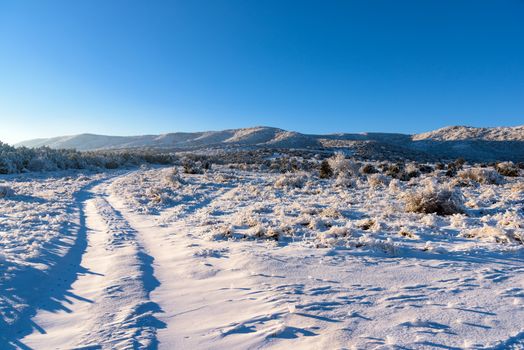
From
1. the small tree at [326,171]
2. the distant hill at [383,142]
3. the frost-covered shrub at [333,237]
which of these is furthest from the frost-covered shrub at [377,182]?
the distant hill at [383,142]

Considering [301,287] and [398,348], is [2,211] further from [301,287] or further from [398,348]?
[398,348]

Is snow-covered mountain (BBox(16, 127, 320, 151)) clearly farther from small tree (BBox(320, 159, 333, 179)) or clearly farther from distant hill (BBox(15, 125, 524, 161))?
small tree (BBox(320, 159, 333, 179))

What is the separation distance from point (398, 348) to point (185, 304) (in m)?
2.67

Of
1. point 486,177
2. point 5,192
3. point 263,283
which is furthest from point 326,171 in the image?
point 263,283

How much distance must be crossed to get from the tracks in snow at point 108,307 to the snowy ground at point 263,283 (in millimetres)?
21

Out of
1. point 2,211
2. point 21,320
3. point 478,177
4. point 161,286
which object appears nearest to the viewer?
point 21,320

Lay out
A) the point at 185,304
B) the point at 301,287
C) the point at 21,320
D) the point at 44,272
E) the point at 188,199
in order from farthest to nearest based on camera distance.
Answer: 1. the point at 188,199
2. the point at 44,272
3. the point at 301,287
4. the point at 185,304
5. the point at 21,320

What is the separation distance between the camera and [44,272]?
18.4 feet

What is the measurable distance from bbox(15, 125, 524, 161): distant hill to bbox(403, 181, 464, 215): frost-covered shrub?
147ft

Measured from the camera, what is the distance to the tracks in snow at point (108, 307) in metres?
3.46

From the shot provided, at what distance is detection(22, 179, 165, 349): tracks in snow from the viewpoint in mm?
3461

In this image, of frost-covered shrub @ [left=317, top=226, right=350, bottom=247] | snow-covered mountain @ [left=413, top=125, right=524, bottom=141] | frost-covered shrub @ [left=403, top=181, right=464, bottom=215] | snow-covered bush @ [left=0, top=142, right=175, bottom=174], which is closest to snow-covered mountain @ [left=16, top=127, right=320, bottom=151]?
snow-covered mountain @ [left=413, top=125, right=524, bottom=141]

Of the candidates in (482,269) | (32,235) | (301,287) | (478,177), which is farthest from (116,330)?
(478,177)

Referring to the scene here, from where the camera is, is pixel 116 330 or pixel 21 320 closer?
pixel 116 330
